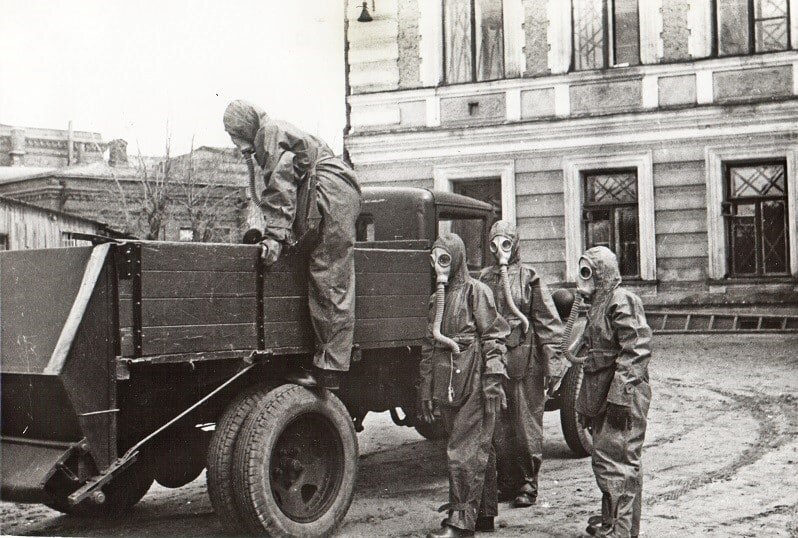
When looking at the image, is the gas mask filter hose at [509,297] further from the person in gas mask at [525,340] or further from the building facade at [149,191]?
the building facade at [149,191]

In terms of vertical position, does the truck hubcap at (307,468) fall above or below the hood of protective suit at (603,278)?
below

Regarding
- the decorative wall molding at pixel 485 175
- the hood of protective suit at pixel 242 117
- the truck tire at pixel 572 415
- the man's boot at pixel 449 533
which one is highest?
the decorative wall molding at pixel 485 175

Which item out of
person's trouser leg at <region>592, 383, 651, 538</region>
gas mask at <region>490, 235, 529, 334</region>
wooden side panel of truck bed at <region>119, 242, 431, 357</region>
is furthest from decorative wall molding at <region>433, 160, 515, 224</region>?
person's trouser leg at <region>592, 383, 651, 538</region>

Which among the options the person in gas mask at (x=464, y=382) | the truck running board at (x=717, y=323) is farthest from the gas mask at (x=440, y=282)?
the truck running board at (x=717, y=323)

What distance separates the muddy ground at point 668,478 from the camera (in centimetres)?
504

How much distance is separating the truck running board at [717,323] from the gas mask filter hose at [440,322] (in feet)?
14.5

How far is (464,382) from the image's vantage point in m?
4.73

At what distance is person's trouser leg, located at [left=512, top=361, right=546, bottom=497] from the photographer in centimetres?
563

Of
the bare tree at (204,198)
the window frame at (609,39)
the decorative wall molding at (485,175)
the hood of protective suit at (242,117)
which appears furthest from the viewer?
the bare tree at (204,198)

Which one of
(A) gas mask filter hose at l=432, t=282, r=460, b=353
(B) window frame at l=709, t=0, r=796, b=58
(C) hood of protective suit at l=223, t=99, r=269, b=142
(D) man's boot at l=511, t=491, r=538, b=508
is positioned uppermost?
(B) window frame at l=709, t=0, r=796, b=58

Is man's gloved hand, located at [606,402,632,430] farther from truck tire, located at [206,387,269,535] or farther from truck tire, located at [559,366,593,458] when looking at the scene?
truck tire, located at [559,366,593,458]

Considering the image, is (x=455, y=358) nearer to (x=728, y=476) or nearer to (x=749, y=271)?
(x=728, y=476)

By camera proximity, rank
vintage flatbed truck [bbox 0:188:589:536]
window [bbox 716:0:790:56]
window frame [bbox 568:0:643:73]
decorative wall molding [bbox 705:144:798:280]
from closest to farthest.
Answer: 1. vintage flatbed truck [bbox 0:188:589:536]
2. window [bbox 716:0:790:56]
3. decorative wall molding [bbox 705:144:798:280]
4. window frame [bbox 568:0:643:73]

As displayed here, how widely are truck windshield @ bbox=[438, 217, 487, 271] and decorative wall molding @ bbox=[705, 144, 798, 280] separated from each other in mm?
3572
